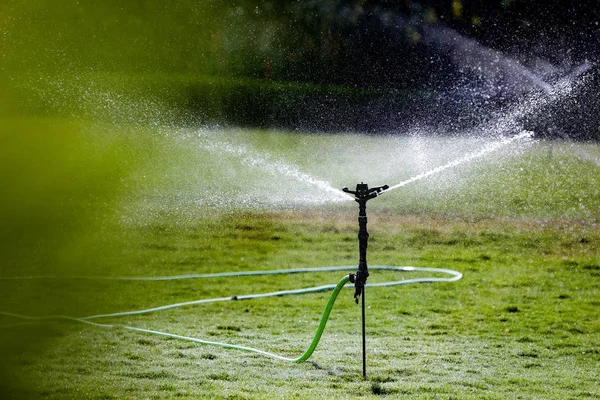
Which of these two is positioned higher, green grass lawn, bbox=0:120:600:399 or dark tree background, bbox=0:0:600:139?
dark tree background, bbox=0:0:600:139

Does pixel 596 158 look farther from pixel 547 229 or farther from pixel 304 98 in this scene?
pixel 304 98

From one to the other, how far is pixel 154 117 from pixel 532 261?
1324cm

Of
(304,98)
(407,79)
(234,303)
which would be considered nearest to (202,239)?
(234,303)

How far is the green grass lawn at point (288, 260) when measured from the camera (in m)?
5.73

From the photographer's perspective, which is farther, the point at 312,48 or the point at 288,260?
the point at 312,48

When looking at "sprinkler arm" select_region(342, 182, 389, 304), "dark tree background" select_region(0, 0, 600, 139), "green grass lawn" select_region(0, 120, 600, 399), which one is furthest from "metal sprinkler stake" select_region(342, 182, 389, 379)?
"dark tree background" select_region(0, 0, 600, 139)

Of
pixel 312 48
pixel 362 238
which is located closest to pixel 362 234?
pixel 362 238

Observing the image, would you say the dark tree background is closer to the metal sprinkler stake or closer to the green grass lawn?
the green grass lawn

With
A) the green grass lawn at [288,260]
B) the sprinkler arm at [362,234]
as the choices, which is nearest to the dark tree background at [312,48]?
the green grass lawn at [288,260]

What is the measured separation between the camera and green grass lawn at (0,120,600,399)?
5.73 m

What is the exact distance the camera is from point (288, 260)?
399 inches

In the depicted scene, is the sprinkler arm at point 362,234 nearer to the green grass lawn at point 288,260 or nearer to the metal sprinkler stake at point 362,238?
the metal sprinkler stake at point 362,238

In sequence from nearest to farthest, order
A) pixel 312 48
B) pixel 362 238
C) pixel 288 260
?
1. pixel 362 238
2. pixel 288 260
3. pixel 312 48

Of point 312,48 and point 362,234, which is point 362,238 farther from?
point 312,48
